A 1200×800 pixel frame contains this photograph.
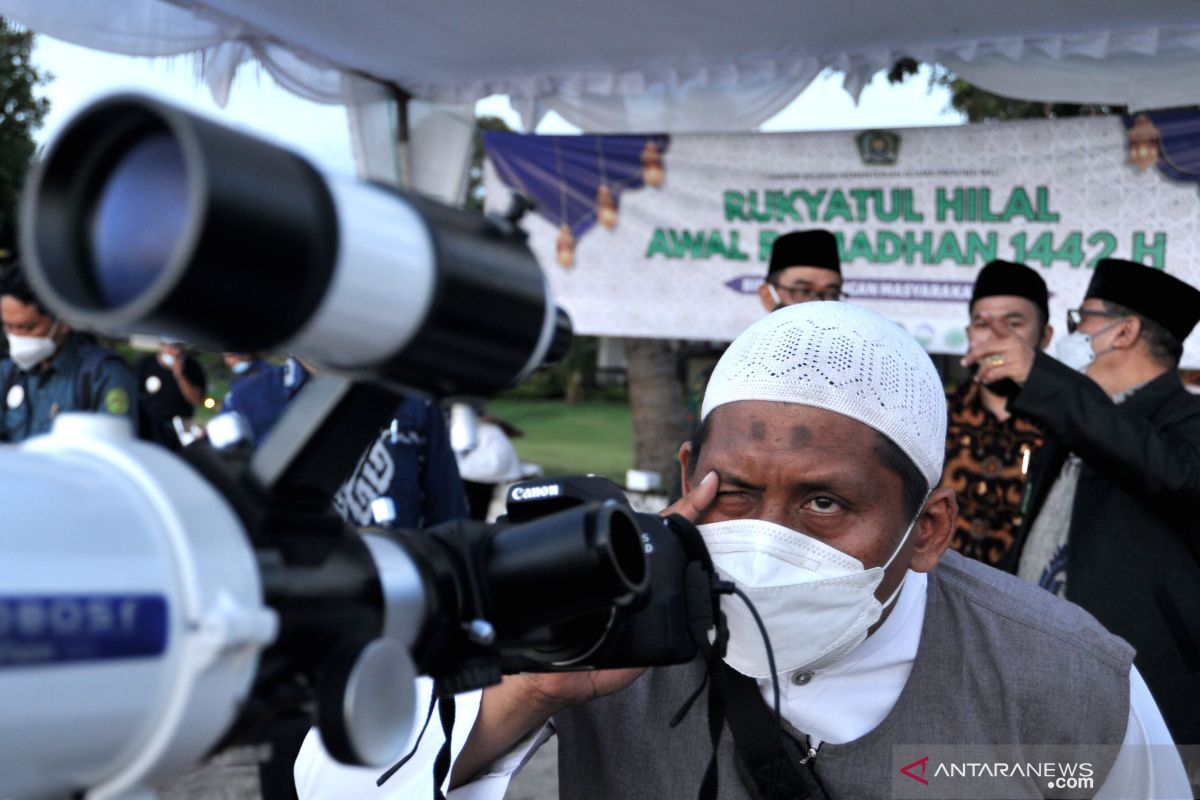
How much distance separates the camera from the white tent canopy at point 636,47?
4.46 metres

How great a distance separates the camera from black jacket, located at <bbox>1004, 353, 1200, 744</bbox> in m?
2.97

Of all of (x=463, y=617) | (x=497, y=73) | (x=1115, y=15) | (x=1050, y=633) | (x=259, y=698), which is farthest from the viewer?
(x=497, y=73)

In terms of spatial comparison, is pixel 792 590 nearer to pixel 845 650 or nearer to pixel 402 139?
pixel 845 650

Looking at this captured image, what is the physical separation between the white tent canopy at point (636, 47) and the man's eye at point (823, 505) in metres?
2.68

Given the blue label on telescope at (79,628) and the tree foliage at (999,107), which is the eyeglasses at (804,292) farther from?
the tree foliage at (999,107)

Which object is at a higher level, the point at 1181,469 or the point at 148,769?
the point at 148,769

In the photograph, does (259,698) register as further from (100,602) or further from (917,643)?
(917,643)

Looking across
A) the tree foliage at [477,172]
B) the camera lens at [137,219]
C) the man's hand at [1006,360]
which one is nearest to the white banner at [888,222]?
the tree foliage at [477,172]

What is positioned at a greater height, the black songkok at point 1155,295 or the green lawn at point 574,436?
the black songkok at point 1155,295

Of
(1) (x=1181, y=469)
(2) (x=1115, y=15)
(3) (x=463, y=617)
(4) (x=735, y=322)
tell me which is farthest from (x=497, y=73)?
(3) (x=463, y=617)

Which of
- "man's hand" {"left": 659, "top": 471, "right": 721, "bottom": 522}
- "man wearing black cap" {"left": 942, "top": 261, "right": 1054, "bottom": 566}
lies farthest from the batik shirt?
"man's hand" {"left": 659, "top": 471, "right": 721, "bottom": 522}

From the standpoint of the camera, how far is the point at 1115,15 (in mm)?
4391

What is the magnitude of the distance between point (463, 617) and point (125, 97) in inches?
17.8

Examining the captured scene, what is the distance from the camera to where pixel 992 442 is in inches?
151
